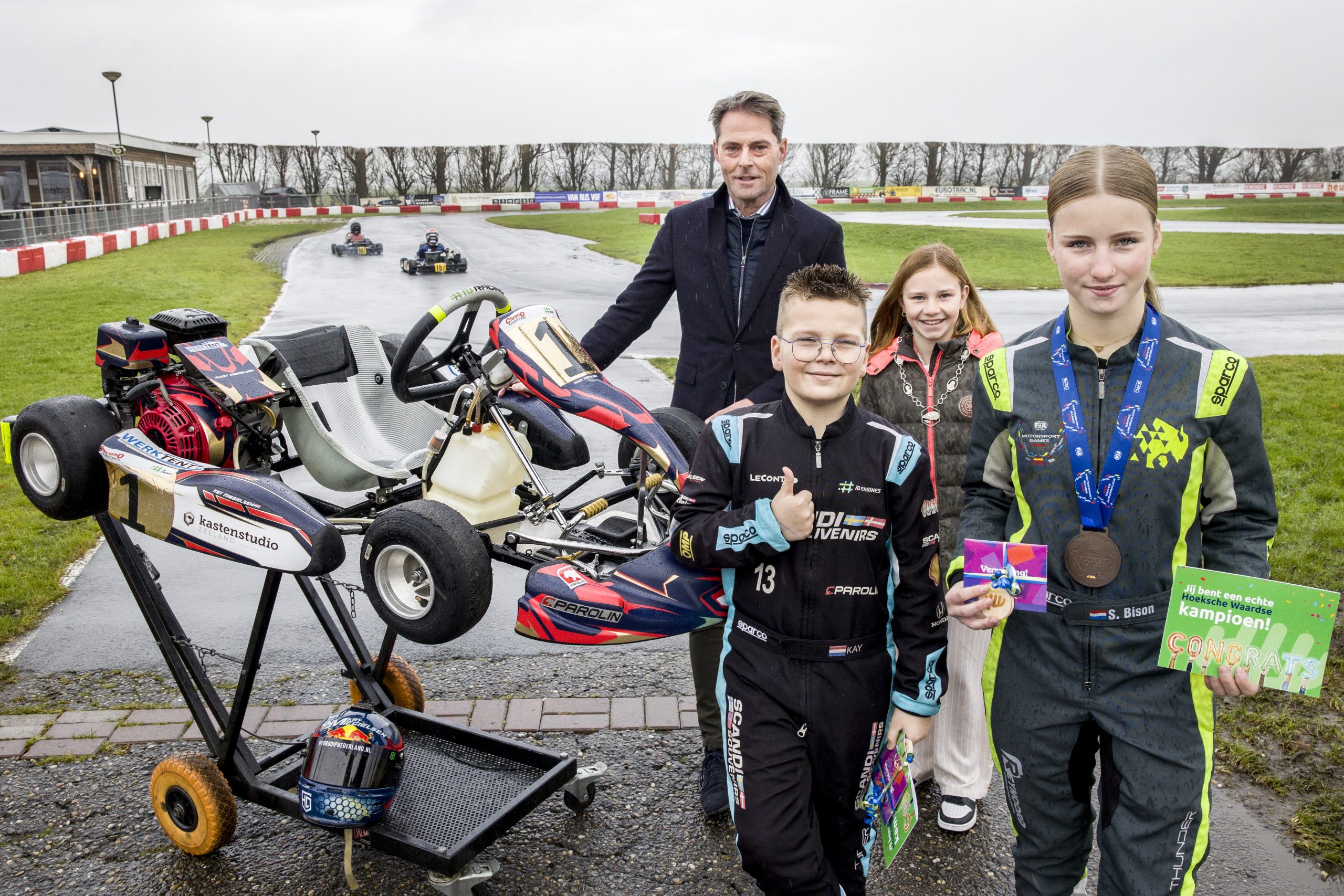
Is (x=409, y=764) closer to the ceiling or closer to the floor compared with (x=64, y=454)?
closer to the floor

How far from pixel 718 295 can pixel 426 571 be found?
1.37 meters

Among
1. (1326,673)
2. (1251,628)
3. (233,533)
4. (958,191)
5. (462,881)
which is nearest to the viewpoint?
(1251,628)

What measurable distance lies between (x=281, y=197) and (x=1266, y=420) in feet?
182

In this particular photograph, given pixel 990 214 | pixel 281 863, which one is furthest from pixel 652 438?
pixel 990 214

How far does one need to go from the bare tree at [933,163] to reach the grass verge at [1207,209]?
9618mm

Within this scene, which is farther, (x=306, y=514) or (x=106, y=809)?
(x=106, y=809)

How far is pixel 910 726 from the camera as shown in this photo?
7.72ft

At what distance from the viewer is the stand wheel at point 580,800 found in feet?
11.0

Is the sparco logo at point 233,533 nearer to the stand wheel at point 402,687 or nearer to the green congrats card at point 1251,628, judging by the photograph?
the stand wheel at point 402,687

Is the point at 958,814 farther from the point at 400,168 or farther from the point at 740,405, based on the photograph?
the point at 400,168

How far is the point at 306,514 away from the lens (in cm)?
267

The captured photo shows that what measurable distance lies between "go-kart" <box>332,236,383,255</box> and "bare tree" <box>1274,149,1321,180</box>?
5312 centimetres

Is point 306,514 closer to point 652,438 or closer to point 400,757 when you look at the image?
point 400,757

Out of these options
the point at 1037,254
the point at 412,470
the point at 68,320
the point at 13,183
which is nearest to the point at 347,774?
the point at 412,470
